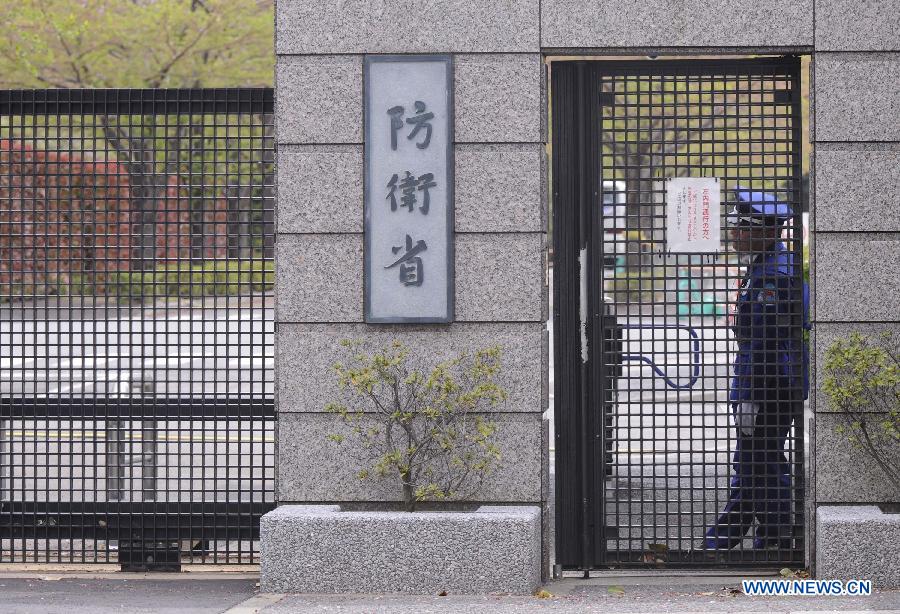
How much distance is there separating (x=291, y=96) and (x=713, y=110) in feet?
8.62

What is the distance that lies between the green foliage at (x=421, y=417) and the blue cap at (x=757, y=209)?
5.74 feet

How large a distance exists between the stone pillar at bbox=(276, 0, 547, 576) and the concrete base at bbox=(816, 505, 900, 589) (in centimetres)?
170

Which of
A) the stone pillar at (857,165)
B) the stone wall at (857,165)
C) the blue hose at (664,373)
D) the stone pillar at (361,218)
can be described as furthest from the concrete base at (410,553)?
the stone wall at (857,165)

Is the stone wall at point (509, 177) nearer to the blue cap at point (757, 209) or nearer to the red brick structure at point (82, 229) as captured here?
the blue cap at point (757, 209)

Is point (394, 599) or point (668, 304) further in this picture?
point (668, 304)

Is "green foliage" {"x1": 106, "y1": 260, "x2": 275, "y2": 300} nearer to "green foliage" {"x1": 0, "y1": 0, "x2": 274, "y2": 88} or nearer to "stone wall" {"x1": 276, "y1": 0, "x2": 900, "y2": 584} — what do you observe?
"stone wall" {"x1": 276, "y1": 0, "x2": 900, "y2": 584}

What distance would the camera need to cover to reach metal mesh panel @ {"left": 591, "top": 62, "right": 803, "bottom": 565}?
7359 mm

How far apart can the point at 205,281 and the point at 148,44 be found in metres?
21.0

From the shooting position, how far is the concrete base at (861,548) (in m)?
6.71

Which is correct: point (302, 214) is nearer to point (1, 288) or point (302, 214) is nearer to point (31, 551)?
point (1, 288)

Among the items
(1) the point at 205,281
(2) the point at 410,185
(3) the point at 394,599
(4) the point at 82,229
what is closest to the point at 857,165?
(2) the point at 410,185

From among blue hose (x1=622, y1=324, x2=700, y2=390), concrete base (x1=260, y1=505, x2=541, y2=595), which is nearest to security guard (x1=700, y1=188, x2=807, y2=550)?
blue hose (x1=622, y1=324, x2=700, y2=390)

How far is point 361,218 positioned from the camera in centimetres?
727

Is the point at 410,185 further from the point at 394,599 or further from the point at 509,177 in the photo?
the point at 394,599
